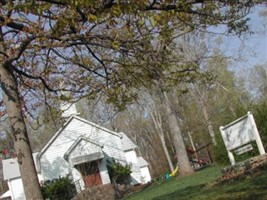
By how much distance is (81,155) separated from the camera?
31.0 metres

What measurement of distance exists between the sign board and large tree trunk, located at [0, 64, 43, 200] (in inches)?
301

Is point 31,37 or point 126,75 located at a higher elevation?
point 31,37

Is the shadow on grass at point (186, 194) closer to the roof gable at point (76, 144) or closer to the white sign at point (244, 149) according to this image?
the white sign at point (244, 149)

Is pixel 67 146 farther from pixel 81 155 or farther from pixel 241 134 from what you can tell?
pixel 241 134

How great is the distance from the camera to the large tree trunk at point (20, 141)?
7.32 m

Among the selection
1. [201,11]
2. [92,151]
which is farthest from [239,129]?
[92,151]

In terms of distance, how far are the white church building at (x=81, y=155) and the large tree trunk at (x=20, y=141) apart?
2164cm

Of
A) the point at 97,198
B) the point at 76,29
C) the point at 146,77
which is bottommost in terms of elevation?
the point at 97,198

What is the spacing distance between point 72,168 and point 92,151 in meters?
1.79

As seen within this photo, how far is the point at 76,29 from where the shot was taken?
22.4 feet

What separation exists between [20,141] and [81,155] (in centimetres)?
2383

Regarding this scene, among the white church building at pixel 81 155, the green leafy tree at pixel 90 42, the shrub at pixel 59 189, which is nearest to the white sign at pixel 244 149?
the green leafy tree at pixel 90 42

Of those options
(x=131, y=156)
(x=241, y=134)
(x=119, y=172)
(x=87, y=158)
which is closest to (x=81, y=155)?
(x=87, y=158)

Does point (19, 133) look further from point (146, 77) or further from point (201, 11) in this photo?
point (201, 11)
